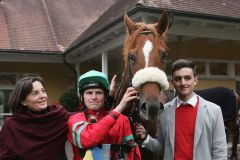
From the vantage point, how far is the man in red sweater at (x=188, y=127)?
2.82m

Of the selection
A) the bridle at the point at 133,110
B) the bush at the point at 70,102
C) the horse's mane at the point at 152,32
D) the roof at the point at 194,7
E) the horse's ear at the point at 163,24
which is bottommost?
the bush at the point at 70,102

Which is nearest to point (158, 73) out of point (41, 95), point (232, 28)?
point (41, 95)

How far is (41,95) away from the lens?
285cm

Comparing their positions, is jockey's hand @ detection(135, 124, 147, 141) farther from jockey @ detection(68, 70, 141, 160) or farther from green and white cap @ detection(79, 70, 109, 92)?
green and white cap @ detection(79, 70, 109, 92)

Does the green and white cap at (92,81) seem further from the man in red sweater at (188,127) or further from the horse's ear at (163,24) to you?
the horse's ear at (163,24)

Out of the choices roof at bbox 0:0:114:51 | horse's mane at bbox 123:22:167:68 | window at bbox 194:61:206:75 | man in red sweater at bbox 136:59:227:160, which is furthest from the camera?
roof at bbox 0:0:114:51

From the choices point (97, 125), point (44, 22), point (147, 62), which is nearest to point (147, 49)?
point (147, 62)

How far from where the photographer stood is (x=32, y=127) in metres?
2.72

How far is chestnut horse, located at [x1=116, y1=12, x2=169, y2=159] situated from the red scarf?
63 cm

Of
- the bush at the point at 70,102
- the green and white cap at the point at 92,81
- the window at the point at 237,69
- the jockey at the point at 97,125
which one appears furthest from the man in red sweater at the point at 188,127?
the bush at the point at 70,102

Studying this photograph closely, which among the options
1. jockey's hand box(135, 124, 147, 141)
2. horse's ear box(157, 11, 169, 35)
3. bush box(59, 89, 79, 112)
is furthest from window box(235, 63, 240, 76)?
jockey's hand box(135, 124, 147, 141)

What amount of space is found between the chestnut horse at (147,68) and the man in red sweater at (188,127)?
159 millimetres

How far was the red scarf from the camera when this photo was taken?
267cm

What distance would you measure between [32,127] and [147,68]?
1002mm
